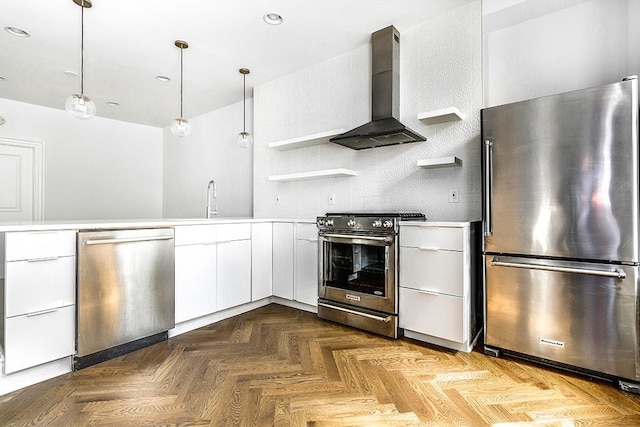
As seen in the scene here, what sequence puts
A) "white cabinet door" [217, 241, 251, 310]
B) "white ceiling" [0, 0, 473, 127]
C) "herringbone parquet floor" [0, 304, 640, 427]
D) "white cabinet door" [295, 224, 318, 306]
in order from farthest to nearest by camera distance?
1. "white cabinet door" [295, 224, 318, 306]
2. "white cabinet door" [217, 241, 251, 310]
3. "white ceiling" [0, 0, 473, 127]
4. "herringbone parquet floor" [0, 304, 640, 427]

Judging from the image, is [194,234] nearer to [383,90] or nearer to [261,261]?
[261,261]

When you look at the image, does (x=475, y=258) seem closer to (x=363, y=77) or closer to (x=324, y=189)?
(x=324, y=189)

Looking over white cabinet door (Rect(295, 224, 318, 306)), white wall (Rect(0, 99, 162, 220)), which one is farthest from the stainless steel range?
white wall (Rect(0, 99, 162, 220))

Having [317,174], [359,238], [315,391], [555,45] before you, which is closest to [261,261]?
[317,174]

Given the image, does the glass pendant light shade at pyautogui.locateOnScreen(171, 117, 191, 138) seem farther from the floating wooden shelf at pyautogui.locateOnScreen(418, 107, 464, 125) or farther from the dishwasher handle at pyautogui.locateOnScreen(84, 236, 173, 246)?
the floating wooden shelf at pyautogui.locateOnScreen(418, 107, 464, 125)

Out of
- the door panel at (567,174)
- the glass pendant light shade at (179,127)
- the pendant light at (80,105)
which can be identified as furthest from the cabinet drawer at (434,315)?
the pendant light at (80,105)

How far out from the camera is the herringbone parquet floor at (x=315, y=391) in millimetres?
1613

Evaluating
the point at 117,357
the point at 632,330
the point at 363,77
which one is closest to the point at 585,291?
the point at 632,330

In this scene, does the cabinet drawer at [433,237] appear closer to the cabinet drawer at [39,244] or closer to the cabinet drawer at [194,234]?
the cabinet drawer at [194,234]

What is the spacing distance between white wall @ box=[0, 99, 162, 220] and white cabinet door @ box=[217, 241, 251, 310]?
364 centimetres

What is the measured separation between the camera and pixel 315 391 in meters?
1.85

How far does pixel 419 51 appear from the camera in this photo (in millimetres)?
2936

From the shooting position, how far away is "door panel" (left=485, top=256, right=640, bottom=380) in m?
1.82

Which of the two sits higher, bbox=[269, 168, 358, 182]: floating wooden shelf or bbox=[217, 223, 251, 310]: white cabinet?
bbox=[269, 168, 358, 182]: floating wooden shelf
